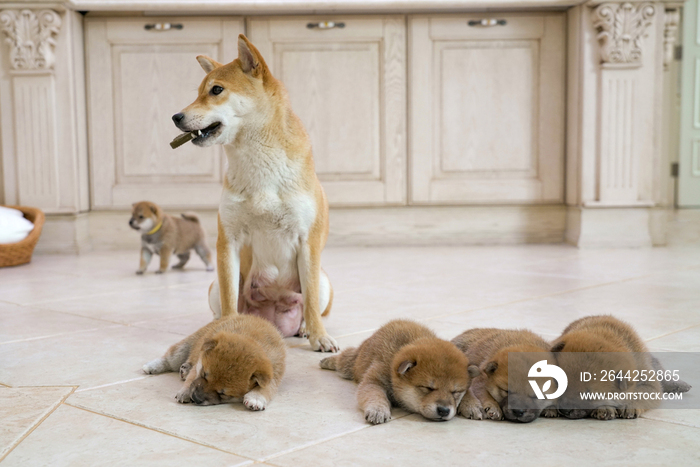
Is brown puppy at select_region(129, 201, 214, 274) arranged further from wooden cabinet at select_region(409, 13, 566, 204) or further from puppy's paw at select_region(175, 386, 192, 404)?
puppy's paw at select_region(175, 386, 192, 404)

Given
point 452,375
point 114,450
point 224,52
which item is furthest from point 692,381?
point 224,52

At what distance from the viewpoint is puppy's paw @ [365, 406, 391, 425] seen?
5.12 feet

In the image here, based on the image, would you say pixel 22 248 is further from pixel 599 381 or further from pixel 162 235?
pixel 599 381

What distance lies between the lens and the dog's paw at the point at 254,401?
1658 millimetres

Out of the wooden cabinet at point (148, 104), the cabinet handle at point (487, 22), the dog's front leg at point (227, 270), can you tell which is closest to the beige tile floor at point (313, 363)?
the dog's front leg at point (227, 270)

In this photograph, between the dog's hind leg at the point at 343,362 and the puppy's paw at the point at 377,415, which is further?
the dog's hind leg at the point at 343,362

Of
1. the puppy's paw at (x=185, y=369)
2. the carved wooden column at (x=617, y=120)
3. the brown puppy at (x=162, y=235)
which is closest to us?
the puppy's paw at (x=185, y=369)

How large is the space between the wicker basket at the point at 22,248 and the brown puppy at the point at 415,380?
3.37 metres

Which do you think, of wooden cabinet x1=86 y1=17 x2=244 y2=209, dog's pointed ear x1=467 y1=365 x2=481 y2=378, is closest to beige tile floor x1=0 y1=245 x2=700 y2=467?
dog's pointed ear x1=467 y1=365 x2=481 y2=378

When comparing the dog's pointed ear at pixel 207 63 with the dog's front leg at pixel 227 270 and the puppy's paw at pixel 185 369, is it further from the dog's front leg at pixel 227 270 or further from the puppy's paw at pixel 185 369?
the puppy's paw at pixel 185 369

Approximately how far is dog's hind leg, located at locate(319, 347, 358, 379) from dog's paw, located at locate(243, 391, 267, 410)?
1.19 ft

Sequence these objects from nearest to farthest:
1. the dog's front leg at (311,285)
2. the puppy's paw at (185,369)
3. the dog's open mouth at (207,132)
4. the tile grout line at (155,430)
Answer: the tile grout line at (155,430), the puppy's paw at (185,369), the dog's open mouth at (207,132), the dog's front leg at (311,285)

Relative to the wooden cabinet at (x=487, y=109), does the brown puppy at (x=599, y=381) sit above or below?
below

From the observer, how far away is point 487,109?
5242 millimetres
